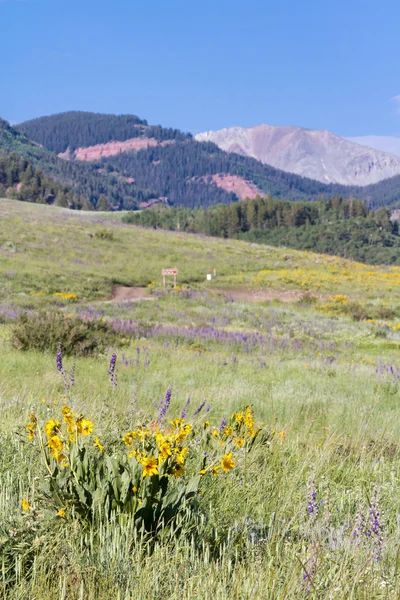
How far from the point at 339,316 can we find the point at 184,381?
16239mm

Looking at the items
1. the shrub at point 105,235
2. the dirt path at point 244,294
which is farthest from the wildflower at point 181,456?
the shrub at point 105,235

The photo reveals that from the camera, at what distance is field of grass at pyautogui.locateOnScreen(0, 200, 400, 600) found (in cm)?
196

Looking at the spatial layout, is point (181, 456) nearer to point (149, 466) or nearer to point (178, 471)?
point (178, 471)

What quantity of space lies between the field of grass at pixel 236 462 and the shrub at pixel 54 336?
26 centimetres

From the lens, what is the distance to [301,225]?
3836 inches

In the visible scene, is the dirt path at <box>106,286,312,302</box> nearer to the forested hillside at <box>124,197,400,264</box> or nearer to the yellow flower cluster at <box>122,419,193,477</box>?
the yellow flower cluster at <box>122,419,193,477</box>

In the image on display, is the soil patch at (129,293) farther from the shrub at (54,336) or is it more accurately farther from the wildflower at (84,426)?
the wildflower at (84,426)

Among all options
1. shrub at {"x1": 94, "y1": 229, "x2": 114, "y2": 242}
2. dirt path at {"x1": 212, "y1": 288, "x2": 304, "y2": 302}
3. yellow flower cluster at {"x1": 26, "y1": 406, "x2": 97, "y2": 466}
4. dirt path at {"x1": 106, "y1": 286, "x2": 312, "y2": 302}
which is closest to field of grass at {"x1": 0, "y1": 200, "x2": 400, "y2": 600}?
yellow flower cluster at {"x1": 26, "y1": 406, "x2": 97, "y2": 466}

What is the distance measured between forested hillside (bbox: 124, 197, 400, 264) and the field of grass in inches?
2675

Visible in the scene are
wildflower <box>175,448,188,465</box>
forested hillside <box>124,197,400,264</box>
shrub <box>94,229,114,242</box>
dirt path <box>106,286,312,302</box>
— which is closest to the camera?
wildflower <box>175,448,188,465</box>

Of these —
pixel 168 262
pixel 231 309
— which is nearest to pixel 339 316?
pixel 231 309

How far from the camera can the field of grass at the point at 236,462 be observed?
196 centimetres

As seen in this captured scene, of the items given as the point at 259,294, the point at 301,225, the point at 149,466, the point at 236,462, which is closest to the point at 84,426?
the point at 149,466

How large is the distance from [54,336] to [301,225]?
3634 inches
